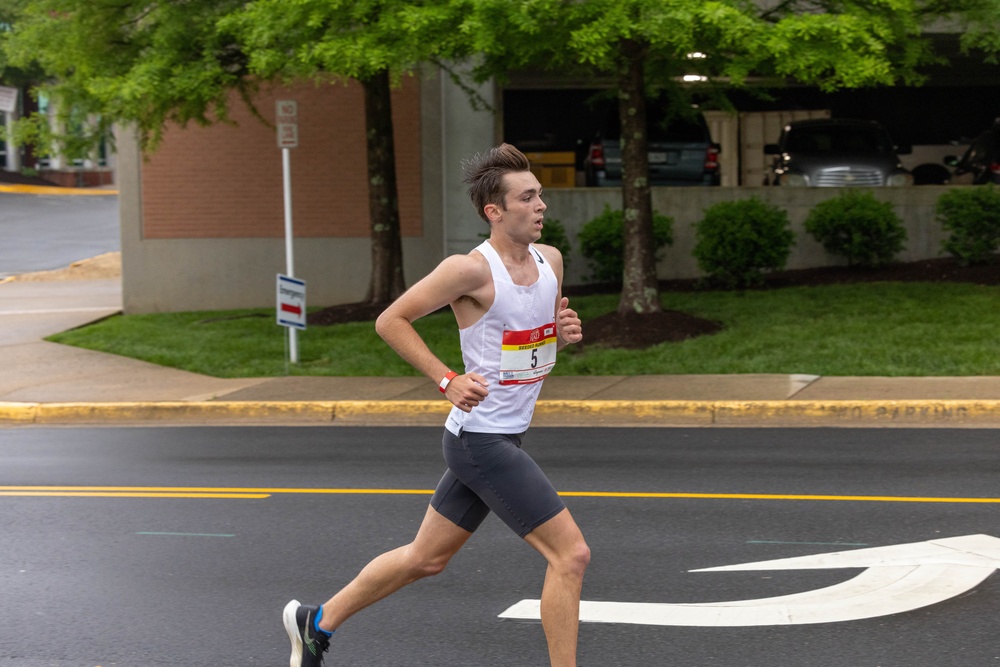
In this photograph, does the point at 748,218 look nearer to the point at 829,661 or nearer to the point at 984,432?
the point at 984,432

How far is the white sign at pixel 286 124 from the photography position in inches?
561

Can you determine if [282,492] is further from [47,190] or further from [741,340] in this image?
[47,190]

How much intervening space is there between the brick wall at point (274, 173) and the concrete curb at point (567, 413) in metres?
8.13

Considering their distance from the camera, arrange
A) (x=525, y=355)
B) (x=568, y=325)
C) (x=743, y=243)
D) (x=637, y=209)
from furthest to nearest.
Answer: (x=743, y=243) → (x=637, y=209) → (x=568, y=325) → (x=525, y=355)

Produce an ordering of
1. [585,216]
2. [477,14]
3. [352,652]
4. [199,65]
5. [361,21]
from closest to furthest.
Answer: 1. [352,652]
2. [477,14]
3. [361,21]
4. [199,65]
5. [585,216]

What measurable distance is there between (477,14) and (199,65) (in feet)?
13.5

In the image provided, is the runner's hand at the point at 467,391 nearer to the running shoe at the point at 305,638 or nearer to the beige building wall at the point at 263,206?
the running shoe at the point at 305,638

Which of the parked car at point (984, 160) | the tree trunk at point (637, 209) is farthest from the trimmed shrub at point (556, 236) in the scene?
the parked car at point (984, 160)

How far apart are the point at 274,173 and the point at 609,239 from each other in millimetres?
5638

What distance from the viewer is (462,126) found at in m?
19.7

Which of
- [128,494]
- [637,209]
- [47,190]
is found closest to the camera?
[128,494]

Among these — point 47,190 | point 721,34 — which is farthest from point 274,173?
point 47,190

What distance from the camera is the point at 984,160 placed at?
2181 centimetres

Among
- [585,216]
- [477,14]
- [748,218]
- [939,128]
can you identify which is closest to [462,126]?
[585,216]
